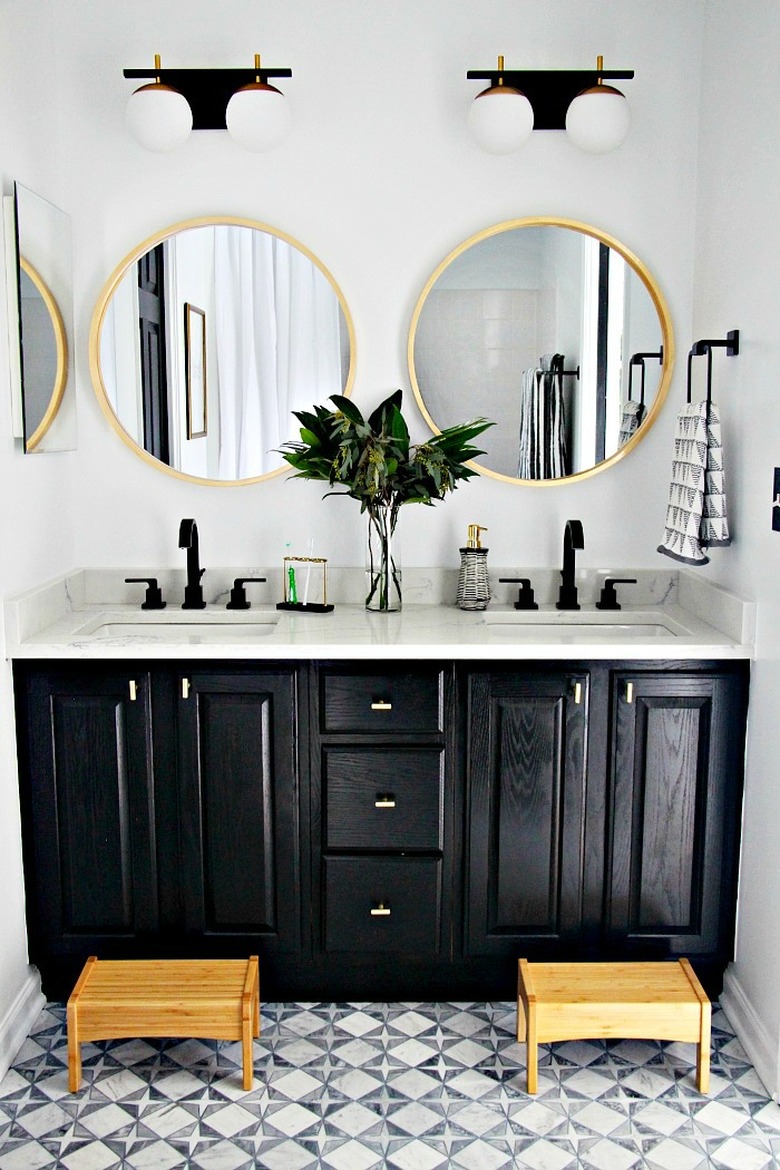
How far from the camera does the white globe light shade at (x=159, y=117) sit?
9.22ft

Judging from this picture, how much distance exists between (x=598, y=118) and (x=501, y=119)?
Result: 0.80 feet

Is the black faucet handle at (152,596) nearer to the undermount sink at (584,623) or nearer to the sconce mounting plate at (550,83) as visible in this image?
the undermount sink at (584,623)

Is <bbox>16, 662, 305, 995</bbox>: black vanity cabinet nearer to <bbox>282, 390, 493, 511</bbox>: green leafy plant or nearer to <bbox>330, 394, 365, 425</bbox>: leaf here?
<bbox>282, 390, 493, 511</bbox>: green leafy plant

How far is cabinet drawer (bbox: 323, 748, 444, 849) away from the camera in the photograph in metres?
2.67

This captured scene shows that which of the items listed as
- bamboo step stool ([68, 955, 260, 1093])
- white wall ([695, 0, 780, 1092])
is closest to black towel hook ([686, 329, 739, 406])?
white wall ([695, 0, 780, 1092])

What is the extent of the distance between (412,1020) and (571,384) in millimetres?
1681

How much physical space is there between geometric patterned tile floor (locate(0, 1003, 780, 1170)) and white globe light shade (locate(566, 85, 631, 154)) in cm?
218

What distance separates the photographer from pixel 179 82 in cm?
296

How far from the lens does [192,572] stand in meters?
3.04

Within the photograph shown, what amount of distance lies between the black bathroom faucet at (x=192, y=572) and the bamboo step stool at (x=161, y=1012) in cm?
99

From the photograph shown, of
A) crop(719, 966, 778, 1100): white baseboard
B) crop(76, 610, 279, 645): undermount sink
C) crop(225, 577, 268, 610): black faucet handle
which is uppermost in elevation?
crop(225, 577, 268, 610): black faucet handle

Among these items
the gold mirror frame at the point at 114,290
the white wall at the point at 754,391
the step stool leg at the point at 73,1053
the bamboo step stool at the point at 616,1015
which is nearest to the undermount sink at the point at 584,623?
the white wall at the point at 754,391

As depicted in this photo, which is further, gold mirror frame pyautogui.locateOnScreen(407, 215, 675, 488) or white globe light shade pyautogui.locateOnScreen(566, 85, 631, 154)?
gold mirror frame pyautogui.locateOnScreen(407, 215, 675, 488)

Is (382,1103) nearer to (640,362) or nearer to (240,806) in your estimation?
(240,806)
